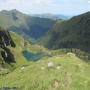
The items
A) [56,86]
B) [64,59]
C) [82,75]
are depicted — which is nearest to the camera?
[56,86]

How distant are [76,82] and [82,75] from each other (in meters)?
8.50

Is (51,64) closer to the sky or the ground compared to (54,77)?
closer to the sky

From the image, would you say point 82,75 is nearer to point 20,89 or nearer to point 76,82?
point 76,82

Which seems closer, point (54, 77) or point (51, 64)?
point (54, 77)

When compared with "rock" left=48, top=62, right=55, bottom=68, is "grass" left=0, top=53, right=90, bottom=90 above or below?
below

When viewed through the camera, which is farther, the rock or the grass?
the rock

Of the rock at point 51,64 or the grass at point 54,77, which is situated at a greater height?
the rock at point 51,64

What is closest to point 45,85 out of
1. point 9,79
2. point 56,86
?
point 56,86

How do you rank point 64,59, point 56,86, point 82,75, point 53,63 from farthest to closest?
point 64,59, point 53,63, point 82,75, point 56,86

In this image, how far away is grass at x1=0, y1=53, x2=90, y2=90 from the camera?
429 feet

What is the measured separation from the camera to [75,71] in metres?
145

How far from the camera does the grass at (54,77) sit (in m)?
131

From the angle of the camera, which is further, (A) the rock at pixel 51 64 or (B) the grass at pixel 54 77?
(A) the rock at pixel 51 64

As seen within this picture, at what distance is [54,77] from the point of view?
134 meters
